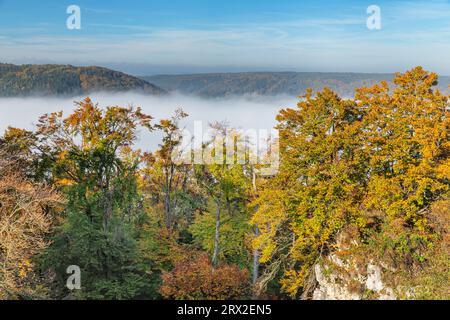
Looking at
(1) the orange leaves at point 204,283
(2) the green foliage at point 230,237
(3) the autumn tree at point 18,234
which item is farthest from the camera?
(2) the green foliage at point 230,237

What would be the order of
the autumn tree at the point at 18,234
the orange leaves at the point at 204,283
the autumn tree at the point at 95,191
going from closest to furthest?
the autumn tree at the point at 18,234
the orange leaves at the point at 204,283
the autumn tree at the point at 95,191

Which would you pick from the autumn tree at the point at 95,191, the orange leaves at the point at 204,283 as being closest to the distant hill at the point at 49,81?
the autumn tree at the point at 95,191

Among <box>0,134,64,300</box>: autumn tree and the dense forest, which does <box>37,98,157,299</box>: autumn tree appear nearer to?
the dense forest

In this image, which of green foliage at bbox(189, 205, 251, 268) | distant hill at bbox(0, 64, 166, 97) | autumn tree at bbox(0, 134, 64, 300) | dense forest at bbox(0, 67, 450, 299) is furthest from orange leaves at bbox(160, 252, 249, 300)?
distant hill at bbox(0, 64, 166, 97)

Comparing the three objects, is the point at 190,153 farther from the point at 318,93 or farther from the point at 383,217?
the point at 383,217

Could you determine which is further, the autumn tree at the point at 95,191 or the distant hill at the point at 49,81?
the distant hill at the point at 49,81

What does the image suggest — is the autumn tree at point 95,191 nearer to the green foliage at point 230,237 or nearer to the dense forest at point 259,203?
the dense forest at point 259,203
